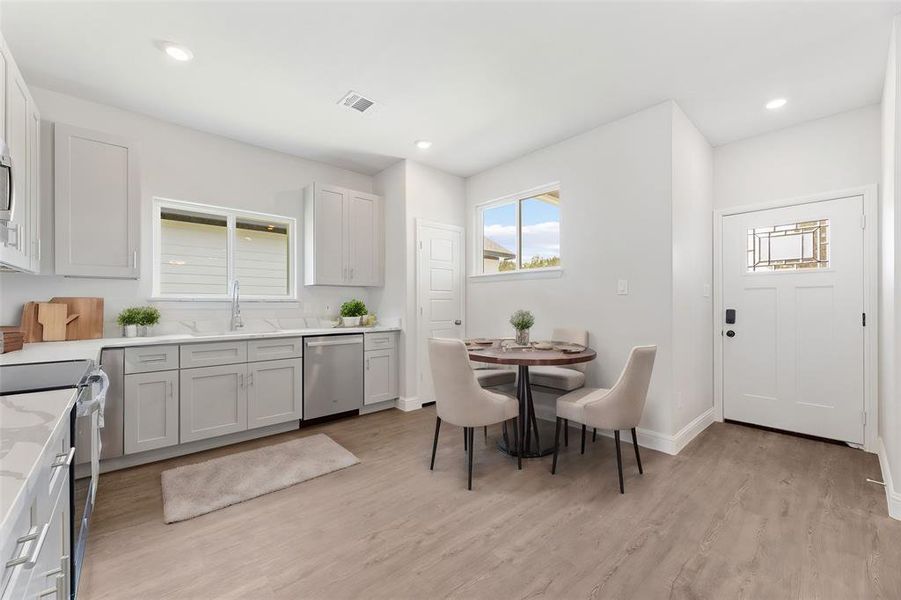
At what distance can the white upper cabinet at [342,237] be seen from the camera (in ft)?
12.9

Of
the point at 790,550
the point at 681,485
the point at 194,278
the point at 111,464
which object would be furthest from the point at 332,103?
the point at 790,550

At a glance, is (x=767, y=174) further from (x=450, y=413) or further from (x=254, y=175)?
(x=254, y=175)

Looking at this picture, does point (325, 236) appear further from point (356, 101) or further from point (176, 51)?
point (176, 51)

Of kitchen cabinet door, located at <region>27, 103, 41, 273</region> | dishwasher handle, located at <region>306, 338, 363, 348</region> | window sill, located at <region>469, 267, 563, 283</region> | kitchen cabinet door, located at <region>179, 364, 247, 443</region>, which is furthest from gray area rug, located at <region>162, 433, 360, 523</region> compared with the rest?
window sill, located at <region>469, 267, 563, 283</region>

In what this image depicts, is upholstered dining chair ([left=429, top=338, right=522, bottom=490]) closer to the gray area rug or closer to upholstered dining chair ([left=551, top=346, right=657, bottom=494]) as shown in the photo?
upholstered dining chair ([left=551, top=346, right=657, bottom=494])

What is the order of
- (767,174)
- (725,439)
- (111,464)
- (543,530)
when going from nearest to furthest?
(543,530)
(111,464)
(725,439)
(767,174)

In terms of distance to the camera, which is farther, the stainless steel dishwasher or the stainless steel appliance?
the stainless steel dishwasher

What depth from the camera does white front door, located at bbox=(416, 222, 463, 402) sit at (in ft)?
14.0

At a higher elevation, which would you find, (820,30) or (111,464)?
(820,30)

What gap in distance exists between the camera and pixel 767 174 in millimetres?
3459

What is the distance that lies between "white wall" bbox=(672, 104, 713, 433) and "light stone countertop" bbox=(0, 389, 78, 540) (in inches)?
134

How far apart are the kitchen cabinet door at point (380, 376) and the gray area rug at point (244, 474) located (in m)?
0.89

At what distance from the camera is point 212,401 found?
2.99 meters

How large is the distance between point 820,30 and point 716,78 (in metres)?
0.55
